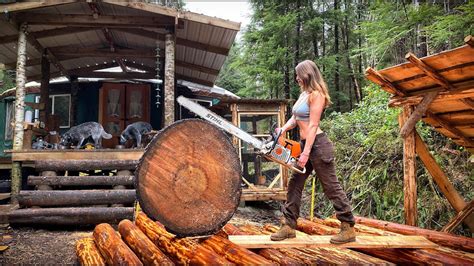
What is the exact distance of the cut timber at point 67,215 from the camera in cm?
766

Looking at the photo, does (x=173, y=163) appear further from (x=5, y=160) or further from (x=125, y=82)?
(x=125, y=82)

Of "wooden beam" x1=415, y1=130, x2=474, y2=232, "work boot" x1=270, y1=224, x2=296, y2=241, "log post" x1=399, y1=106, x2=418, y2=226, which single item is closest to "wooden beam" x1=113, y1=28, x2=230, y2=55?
"log post" x1=399, y1=106, x2=418, y2=226

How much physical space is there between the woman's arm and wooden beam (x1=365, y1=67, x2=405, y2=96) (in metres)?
1.53

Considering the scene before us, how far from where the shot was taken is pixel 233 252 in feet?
11.7

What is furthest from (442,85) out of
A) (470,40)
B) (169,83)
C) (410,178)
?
(169,83)

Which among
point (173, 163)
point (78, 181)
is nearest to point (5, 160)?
point (78, 181)

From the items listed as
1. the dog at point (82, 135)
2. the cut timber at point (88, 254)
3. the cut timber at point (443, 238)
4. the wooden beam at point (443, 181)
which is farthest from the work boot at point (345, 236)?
the dog at point (82, 135)

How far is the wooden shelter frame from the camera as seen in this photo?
446 cm

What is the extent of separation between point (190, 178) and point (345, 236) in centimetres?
185

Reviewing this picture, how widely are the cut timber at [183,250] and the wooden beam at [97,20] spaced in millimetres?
6532

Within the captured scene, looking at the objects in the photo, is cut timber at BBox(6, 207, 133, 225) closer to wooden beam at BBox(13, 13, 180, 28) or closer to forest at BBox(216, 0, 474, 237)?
wooden beam at BBox(13, 13, 180, 28)

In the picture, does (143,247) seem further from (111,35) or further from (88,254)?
(111,35)

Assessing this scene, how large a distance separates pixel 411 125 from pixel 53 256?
20.5 ft

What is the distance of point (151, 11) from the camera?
30.2 ft
